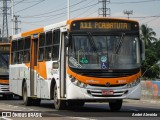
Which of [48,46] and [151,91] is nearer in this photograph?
[48,46]

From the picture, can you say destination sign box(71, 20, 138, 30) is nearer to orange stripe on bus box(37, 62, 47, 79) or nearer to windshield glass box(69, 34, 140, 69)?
windshield glass box(69, 34, 140, 69)

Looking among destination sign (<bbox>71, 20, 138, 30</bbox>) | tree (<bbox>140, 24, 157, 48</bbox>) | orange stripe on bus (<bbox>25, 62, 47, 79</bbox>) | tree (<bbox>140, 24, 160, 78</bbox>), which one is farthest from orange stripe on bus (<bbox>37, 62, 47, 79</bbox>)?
tree (<bbox>140, 24, 157, 48</bbox>)

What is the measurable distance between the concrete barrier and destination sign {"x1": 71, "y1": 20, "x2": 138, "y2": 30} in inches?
523

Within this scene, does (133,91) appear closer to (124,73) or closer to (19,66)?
(124,73)

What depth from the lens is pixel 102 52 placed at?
21062 millimetres

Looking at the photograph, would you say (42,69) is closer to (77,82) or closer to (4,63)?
(77,82)

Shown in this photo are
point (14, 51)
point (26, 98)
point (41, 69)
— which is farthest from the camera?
point (14, 51)

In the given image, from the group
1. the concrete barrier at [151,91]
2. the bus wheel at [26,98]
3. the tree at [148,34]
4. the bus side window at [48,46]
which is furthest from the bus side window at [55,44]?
the tree at [148,34]

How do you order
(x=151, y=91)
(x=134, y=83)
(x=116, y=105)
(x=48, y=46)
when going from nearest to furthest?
(x=134, y=83)
(x=116, y=105)
(x=48, y=46)
(x=151, y=91)

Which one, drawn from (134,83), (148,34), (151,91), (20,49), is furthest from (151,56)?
(134,83)

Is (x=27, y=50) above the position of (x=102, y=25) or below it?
below

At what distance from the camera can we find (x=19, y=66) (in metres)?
29.3

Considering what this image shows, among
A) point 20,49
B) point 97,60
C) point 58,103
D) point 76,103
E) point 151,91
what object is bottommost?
point 151,91

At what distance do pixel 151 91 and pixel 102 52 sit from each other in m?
15.4
